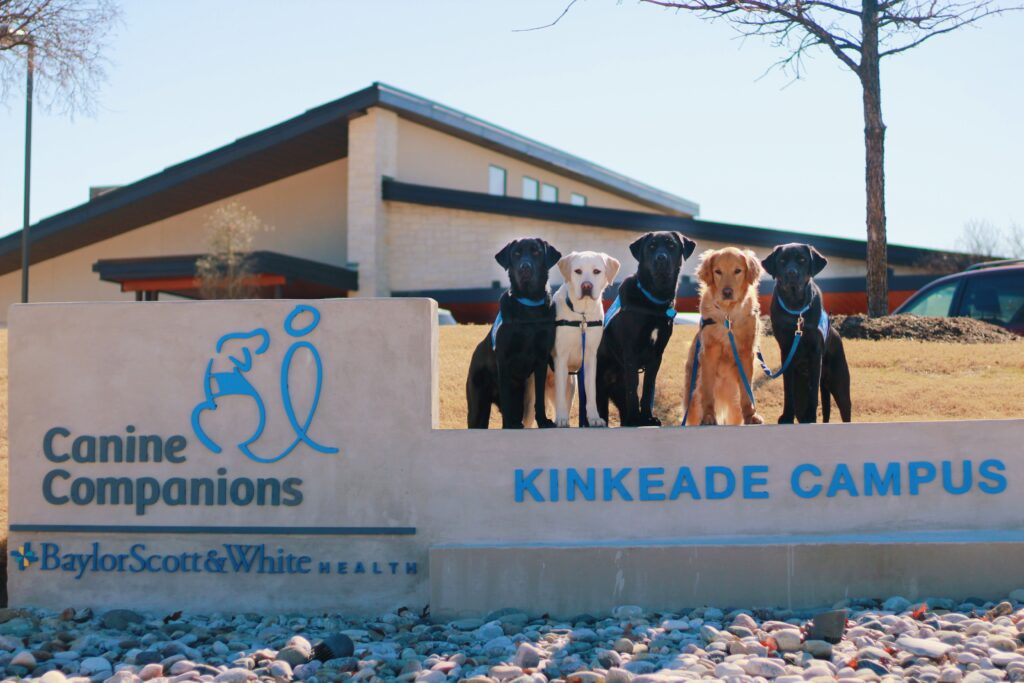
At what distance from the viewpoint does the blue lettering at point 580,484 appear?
23.5 feet

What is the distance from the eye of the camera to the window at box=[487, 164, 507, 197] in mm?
32562

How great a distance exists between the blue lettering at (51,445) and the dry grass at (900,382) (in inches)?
144

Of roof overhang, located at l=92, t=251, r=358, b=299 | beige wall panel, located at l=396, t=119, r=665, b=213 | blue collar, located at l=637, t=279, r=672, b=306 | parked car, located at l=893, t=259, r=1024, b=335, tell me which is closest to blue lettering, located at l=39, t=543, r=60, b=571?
blue collar, located at l=637, t=279, r=672, b=306

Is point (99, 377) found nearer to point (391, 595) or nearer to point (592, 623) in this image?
point (391, 595)

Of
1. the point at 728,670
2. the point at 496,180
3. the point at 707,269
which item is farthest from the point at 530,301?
the point at 496,180

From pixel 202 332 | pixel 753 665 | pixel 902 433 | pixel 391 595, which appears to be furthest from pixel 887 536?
pixel 202 332

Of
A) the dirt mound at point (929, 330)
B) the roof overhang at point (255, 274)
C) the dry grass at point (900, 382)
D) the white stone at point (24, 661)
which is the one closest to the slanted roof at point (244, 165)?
the roof overhang at point (255, 274)

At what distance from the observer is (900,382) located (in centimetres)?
1168

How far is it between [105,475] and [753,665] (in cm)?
443

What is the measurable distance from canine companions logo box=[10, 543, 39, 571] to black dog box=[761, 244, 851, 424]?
17.0ft

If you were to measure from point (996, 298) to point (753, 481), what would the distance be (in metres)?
8.85

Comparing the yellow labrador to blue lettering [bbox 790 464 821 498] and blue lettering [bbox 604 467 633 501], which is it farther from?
blue lettering [bbox 790 464 821 498]

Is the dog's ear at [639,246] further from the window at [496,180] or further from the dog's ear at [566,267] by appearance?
the window at [496,180]

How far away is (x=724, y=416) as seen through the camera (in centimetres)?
769
